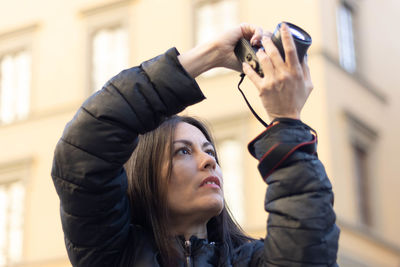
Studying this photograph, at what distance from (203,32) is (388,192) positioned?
16.2ft

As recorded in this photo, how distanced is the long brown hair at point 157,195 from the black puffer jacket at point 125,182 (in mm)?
56

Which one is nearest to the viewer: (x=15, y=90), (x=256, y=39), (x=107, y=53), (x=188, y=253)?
(x=256, y=39)

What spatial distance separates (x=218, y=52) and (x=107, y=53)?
55.7ft

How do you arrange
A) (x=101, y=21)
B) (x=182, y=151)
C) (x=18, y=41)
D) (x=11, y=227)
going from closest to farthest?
(x=182, y=151) < (x=11, y=227) < (x=101, y=21) < (x=18, y=41)

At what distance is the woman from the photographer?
2506 millimetres

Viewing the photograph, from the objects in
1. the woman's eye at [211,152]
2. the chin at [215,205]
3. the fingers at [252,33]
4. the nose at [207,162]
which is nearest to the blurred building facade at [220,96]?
the woman's eye at [211,152]

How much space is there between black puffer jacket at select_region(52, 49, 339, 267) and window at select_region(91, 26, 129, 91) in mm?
16441

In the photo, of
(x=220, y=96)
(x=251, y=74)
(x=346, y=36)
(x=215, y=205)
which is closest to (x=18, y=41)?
(x=220, y=96)

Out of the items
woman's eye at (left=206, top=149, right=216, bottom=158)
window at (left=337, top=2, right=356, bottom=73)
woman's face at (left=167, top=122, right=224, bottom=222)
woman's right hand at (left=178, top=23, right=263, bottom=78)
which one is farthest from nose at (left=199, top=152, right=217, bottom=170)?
window at (left=337, top=2, right=356, bottom=73)

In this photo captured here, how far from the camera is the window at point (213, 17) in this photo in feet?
59.5

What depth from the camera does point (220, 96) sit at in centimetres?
1791

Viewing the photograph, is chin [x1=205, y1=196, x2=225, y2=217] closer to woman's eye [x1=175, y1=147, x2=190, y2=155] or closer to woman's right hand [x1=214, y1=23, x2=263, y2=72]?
woman's eye [x1=175, y1=147, x2=190, y2=155]

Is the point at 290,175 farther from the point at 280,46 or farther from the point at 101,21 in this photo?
the point at 101,21

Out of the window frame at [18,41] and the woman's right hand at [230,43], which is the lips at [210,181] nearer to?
the woman's right hand at [230,43]
